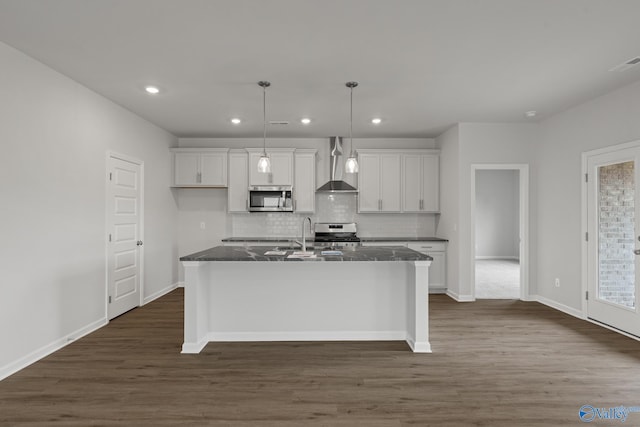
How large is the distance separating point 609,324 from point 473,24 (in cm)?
370

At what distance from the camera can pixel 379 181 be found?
20.6 feet

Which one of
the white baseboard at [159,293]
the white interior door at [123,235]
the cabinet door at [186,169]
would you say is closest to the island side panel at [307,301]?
the white interior door at [123,235]

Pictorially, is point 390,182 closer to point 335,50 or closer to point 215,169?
point 215,169

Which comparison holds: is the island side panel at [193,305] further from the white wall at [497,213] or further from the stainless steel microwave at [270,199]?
the white wall at [497,213]

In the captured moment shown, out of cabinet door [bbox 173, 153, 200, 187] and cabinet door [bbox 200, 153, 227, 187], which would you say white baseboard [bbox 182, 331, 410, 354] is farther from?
cabinet door [bbox 173, 153, 200, 187]

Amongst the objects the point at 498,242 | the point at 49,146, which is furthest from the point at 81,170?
the point at 498,242

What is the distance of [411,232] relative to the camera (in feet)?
21.6

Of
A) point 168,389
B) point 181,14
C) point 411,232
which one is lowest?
point 168,389

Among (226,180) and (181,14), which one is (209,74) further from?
(226,180)

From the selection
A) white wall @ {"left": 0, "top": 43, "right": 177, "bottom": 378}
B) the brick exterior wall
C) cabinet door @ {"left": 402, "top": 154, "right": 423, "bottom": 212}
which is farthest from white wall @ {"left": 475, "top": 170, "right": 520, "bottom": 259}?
white wall @ {"left": 0, "top": 43, "right": 177, "bottom": 378}

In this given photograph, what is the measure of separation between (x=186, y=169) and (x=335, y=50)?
4.00 meters

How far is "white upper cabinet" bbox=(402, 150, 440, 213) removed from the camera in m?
6.25

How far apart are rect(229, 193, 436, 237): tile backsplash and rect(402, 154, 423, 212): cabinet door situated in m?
0.34

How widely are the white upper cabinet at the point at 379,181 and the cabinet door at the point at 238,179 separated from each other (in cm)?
195
